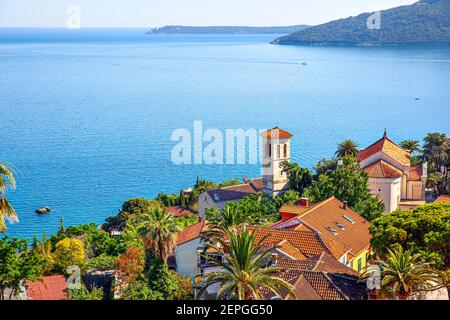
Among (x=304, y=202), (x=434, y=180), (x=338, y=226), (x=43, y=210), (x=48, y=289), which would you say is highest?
(x=338, y=226)

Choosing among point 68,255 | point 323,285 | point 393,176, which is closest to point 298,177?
point 393,176

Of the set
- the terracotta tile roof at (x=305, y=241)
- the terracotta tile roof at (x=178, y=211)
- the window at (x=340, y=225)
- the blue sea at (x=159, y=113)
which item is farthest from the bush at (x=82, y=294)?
the blue sea at (x=159, y=113)

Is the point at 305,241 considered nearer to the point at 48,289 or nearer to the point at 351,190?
the point at 48,289

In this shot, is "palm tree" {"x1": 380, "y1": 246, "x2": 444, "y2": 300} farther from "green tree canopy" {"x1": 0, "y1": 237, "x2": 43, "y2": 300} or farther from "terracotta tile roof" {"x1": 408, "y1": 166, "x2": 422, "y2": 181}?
"terracotta tile roof" {"x1": 408, "y1": 166, "x2": 422, "y2": 181}

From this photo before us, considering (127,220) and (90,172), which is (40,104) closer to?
(90,172)

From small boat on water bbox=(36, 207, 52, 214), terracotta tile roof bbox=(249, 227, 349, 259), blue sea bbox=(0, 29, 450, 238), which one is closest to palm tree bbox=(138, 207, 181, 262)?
terracotta tile roof bbox=(249, 227, 349, 259)

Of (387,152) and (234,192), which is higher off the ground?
(387,152)
